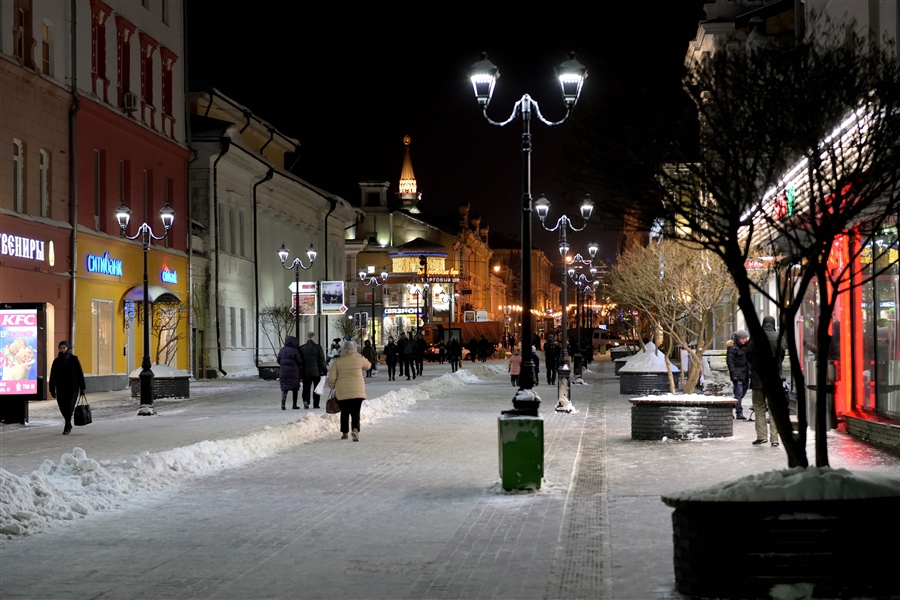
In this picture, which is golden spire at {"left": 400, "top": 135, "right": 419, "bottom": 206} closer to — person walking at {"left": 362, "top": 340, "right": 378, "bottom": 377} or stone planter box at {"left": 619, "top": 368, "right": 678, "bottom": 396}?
person walking at {"left": 362, "top": 340, "right": 378, "bottom": 377}

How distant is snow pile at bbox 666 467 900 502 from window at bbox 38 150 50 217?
30442mm

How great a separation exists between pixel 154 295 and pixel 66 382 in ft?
62.5

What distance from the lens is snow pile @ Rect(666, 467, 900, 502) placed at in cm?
712

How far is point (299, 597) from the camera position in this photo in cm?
802

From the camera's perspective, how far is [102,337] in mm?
39219

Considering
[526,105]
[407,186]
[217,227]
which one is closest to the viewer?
[526,105]

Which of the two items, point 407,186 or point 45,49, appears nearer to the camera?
point 45,49

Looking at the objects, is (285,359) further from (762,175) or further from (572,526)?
(762,175)

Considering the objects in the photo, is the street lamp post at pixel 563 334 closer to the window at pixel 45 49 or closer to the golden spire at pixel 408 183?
the window at pixel 45 49

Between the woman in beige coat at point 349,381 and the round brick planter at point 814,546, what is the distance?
12444mm

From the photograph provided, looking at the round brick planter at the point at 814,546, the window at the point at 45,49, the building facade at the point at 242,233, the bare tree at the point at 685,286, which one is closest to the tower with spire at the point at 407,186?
the building facade at the point at 242,233

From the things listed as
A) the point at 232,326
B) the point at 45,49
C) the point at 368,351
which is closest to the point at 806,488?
the point at 45,49

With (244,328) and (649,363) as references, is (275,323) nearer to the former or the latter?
(244,328)

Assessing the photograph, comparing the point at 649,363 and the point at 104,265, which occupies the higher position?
the point at 104,265
